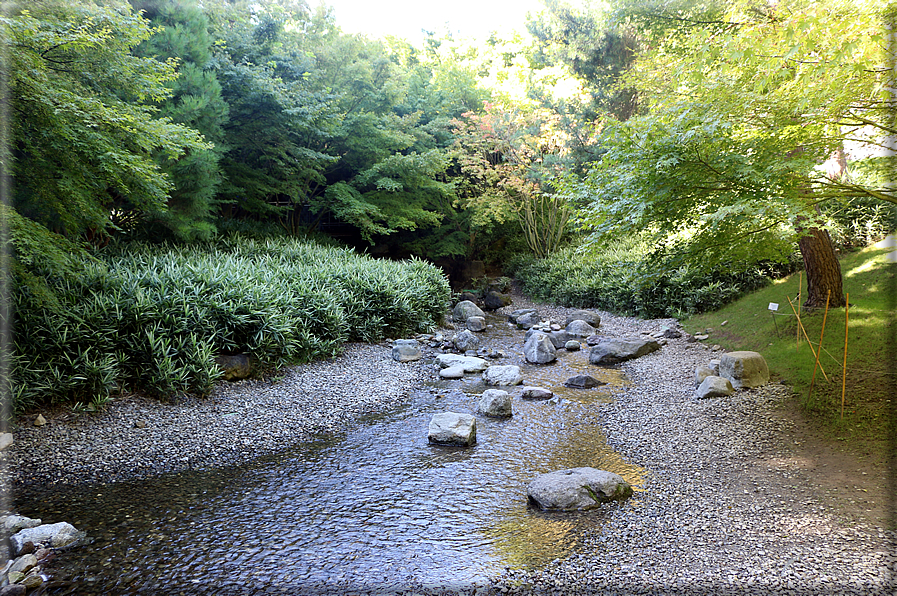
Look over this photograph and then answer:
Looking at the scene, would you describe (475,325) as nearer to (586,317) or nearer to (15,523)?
(586,317)

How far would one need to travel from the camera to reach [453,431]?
15.4 feet

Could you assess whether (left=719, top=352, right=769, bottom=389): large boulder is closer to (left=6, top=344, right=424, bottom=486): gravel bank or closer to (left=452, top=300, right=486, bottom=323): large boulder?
(left=6, top=344, right=424, bottom=486): gravel bank

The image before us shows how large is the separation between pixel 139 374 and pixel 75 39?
3190 millimetres

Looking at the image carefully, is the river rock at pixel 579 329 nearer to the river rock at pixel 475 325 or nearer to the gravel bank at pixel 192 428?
the river rock at pixel 475 325

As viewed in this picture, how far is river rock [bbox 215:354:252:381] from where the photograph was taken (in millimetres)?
5633

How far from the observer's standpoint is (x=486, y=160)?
1538cm

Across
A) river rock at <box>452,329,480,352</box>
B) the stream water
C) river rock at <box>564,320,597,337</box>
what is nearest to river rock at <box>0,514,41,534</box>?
the stream water

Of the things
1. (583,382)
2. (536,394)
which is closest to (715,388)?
(583,382)

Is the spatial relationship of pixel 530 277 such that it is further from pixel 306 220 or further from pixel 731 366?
pixel 731 366

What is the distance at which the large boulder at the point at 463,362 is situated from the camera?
7329 mm

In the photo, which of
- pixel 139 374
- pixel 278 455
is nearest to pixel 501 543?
pixel 278 455

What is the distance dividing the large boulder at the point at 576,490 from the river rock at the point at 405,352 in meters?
4.23

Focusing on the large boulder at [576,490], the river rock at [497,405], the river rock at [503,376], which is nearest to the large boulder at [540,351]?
the river rock at [503,376]

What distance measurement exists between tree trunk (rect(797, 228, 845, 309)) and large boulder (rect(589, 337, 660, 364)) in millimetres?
2286
